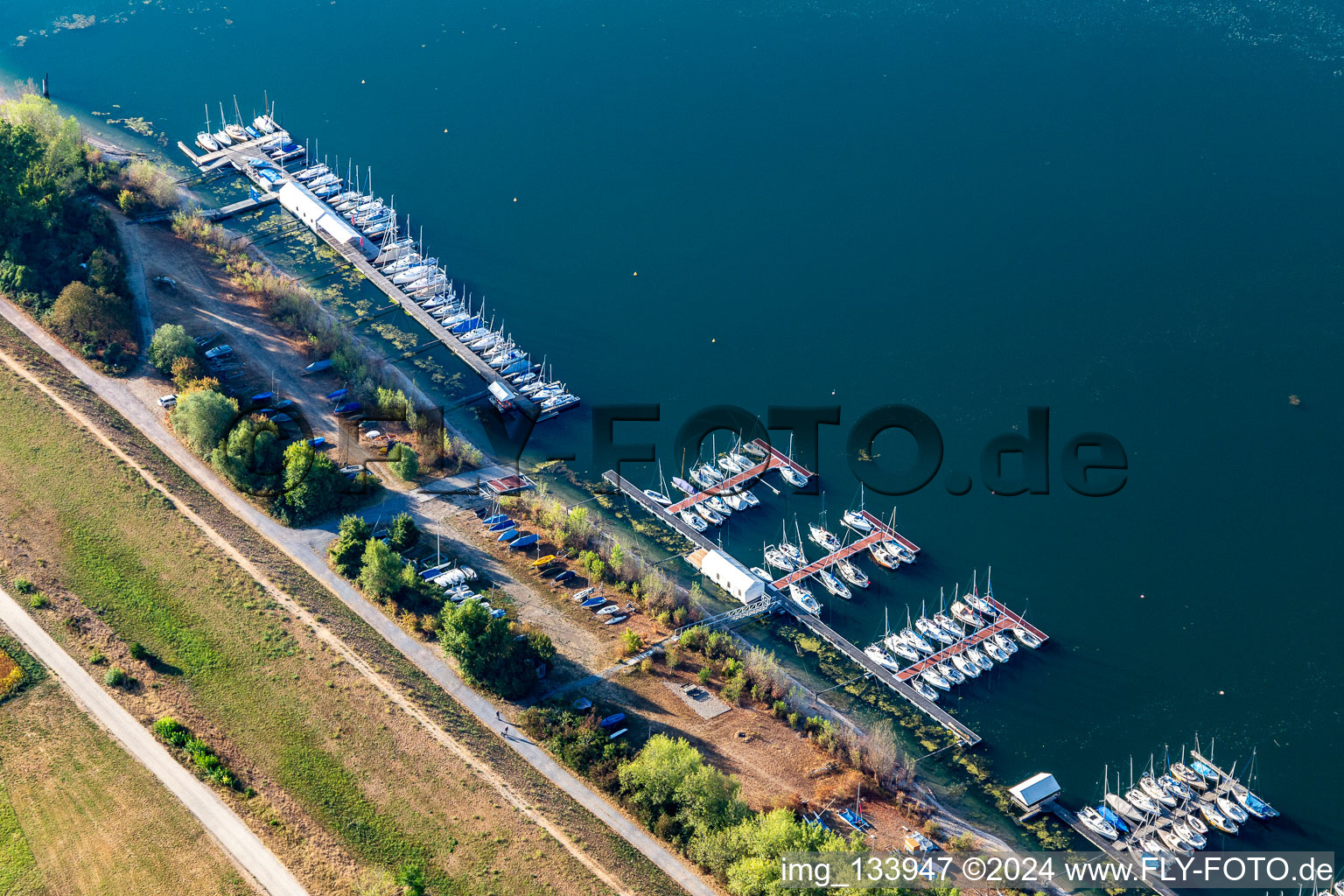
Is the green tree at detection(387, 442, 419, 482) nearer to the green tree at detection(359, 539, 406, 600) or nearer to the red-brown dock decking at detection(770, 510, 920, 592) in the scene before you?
the green tree at detection(359, 539, 406, 600)

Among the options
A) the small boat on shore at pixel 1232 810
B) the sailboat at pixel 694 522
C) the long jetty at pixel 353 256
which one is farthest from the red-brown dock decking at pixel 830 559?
the small boat on shore at pixel 1232 810

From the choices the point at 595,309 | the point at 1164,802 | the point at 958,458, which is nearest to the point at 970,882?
the point at 1164,802

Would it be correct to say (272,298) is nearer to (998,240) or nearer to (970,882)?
(998,240)

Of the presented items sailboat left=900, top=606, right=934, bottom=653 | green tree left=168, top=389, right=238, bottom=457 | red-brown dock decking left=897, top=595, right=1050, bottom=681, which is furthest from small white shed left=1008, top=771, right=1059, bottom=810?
green tree left=168, top=389, right=238, bottom=457

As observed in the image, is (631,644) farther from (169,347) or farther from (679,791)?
(169,347)

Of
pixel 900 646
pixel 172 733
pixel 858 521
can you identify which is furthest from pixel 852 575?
pixel 172 733
